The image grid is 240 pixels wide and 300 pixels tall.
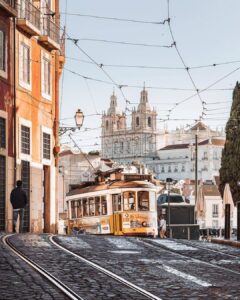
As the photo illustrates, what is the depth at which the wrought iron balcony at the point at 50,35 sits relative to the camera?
3061 cm

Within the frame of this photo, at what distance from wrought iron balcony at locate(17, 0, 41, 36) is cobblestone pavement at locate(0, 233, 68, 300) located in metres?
15.8

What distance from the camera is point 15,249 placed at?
15.7m

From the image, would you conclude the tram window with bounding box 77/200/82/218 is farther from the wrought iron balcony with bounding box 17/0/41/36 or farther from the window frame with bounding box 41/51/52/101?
the wrought iron balcony with bounding box 17/0/41/36

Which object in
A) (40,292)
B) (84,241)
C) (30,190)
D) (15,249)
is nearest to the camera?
(40,292)

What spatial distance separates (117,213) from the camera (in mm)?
31812

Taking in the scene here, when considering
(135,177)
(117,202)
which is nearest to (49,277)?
(117,202)

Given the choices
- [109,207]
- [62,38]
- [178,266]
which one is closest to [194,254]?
[178,266]

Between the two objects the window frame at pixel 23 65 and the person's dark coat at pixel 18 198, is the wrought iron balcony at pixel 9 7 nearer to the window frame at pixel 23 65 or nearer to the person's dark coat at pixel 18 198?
the window frame at pixel 23 65

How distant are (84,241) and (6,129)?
8.48m

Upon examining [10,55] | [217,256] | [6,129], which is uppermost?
[10,55]

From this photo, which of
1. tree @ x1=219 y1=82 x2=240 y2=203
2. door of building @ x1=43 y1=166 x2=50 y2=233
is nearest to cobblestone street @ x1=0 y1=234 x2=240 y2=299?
door of building @ x1=43 y1=166 x2=50 y2=233

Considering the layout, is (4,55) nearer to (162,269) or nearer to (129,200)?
(129,200)

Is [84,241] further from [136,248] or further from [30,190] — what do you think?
[30,190]

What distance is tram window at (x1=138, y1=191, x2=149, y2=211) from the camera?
32.2 metres
